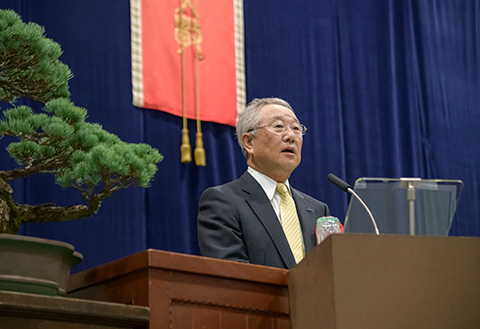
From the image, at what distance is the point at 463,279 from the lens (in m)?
1.37

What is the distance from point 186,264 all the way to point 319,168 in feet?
8.86

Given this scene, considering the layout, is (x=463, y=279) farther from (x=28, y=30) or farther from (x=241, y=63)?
(x=241, y=63)

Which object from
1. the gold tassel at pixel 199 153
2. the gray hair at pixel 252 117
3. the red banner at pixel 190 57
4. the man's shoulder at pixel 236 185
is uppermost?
the red banner at pixel 190 57

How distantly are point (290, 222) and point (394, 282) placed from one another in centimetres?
100

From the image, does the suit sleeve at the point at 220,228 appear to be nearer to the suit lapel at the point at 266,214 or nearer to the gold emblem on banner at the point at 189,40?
the suit lapel at the point at 266,214

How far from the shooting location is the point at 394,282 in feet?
4.34

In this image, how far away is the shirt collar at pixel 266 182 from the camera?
94.9 inches

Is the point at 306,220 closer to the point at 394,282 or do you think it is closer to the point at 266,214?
the point at 266,214

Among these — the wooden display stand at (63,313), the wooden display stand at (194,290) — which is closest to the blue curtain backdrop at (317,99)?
the wooden display stand at (194,290)

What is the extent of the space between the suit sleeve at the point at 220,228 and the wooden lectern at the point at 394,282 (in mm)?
637

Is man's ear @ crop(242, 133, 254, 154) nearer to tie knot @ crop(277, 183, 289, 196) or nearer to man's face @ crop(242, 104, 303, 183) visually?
man's face @ crop(242, 104, 303, 183)

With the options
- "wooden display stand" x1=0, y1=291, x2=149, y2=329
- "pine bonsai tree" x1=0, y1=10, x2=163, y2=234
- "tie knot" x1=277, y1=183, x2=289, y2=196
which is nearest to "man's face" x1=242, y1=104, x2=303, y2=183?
"tie knot" x1=277, y1=183, x2=289, y2=196

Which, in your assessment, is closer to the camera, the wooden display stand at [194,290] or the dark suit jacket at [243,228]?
the wooden display stand at [194,290]

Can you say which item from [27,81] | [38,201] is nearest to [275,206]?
[27,81]
